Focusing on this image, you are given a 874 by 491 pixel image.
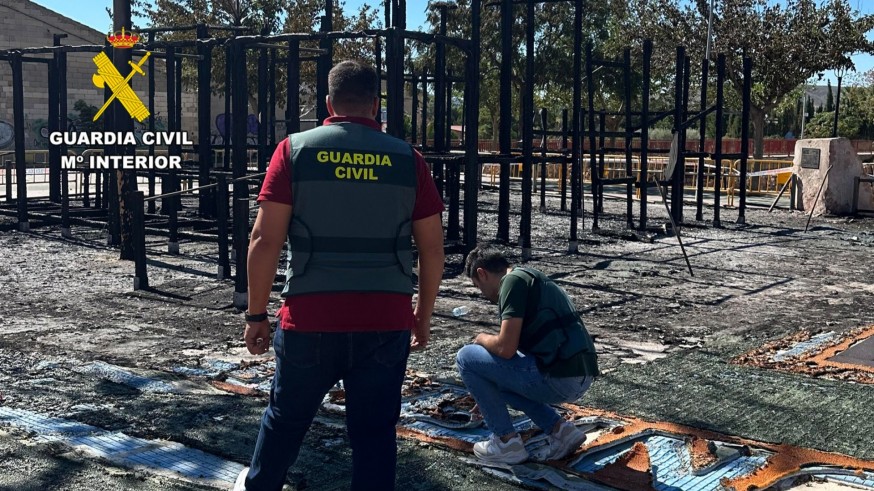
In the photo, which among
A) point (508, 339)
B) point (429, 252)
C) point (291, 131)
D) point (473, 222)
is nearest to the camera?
point (429, 252)

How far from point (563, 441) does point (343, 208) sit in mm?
1850

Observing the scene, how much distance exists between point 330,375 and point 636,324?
530cm

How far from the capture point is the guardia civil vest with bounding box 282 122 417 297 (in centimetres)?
351

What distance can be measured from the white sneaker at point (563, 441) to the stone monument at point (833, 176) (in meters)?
15.9

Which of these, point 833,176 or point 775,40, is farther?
point 775,40

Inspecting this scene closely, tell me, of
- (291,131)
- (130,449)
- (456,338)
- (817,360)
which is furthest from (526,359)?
(291,131)

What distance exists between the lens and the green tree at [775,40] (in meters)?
31.4

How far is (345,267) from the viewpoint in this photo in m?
3.54

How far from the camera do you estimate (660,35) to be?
33.3 meters

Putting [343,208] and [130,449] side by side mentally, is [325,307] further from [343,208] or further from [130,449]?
[130,449]

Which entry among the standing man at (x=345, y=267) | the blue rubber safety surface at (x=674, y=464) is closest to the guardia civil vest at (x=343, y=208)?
the standing man at (x=345, y=267)

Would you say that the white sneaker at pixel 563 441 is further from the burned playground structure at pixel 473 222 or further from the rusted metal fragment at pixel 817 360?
the rusted metal fragment at pixel 817 360

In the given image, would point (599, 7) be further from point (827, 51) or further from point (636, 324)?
point (636, 324)

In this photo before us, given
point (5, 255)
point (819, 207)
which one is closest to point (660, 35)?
point (819, 207)
